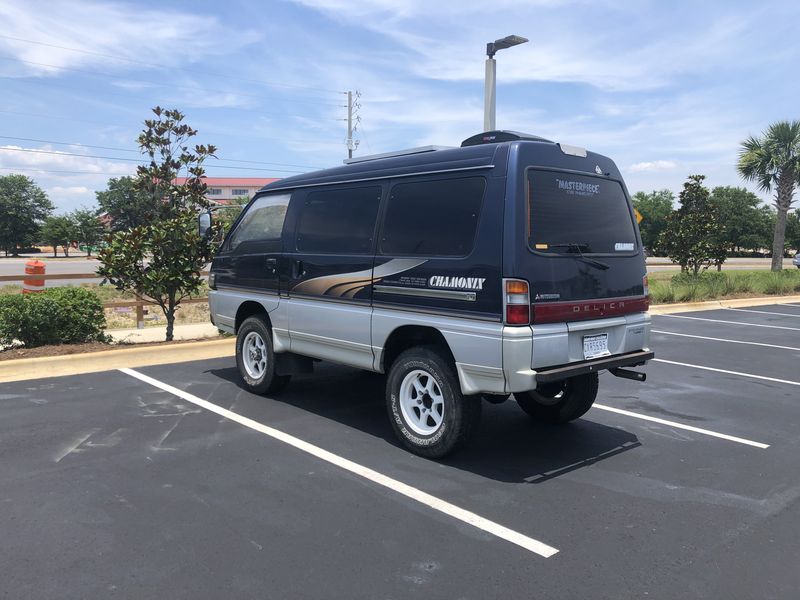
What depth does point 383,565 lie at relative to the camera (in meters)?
3.19

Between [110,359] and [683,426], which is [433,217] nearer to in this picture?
[683,426]

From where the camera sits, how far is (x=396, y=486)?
4.22 metres

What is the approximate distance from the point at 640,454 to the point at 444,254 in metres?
2.31

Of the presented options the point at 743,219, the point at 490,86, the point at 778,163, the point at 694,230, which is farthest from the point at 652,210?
the point at 490,86

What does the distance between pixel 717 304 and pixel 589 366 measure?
48.7 ft

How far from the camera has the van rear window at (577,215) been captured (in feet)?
14.5

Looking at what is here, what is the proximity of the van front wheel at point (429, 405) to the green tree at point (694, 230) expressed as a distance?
58.8 ft

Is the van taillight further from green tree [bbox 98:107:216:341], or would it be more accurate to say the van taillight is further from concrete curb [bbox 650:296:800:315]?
concrete curb [bbox 650:296:800:315]

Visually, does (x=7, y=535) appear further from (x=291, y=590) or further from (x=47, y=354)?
(x=47, y=354)

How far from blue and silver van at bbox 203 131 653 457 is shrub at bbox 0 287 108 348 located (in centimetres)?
413

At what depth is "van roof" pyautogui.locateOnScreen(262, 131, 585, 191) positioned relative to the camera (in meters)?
4.54

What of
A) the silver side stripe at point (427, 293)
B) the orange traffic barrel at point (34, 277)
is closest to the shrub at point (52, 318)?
the orange traffic barrel at point (34, 277)

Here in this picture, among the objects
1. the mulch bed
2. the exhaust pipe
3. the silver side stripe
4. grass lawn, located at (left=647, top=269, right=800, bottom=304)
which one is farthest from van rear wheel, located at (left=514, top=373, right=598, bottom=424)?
grass lawn, located at (left=647, top=269, right=800, bottom=304)

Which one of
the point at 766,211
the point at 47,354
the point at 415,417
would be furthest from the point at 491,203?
the point at 766,211
